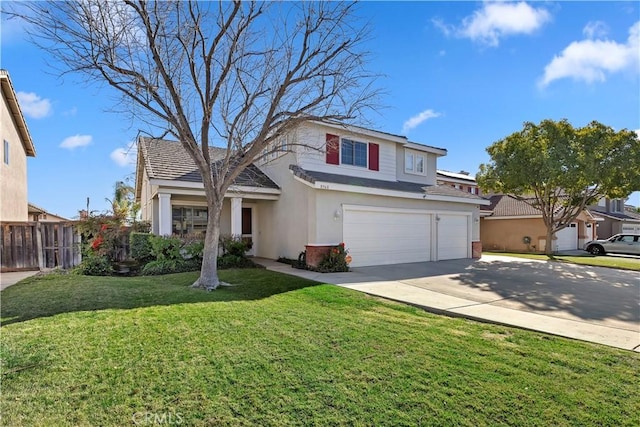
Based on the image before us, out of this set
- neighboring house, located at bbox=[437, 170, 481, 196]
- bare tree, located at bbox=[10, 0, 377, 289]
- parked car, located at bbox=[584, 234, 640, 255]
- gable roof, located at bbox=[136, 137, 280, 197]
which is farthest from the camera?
neighboring house, located at bbox=[437, 170, 481, 196]

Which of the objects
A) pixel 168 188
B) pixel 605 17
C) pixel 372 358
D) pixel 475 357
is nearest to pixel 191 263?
pixel 168 188

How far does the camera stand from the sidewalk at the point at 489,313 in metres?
5.45

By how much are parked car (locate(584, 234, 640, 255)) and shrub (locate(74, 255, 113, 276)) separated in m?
29.3

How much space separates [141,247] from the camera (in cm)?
Result: 1244

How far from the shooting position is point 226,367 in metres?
3.94

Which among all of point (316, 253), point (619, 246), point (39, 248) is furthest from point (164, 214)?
point (619, 246)

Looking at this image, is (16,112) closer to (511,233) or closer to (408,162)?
(408,162)

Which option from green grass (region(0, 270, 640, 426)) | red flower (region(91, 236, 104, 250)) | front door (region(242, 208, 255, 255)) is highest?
front door (region(242, 208, 255, 255))

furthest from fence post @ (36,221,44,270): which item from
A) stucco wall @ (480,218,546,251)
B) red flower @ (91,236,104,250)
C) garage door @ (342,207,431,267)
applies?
stucco wall @ (480,218,546,251)

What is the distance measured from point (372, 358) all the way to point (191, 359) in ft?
7.33

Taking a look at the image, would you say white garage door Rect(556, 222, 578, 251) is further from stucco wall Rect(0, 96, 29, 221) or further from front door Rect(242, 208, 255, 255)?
stucco wall Rect(0, 96, 29, 221)

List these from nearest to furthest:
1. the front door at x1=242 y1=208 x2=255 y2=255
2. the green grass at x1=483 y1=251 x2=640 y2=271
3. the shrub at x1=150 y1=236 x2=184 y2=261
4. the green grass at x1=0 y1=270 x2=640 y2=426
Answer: the green grass at x1=0 y1=270 x2=640 y2=426 → the shrub at x1=150 y1=236 x2=184 y2=261 → the green grass at x1=483 y1=251 x2=640 y2=271 → the front door at x1=242 y1=208 x2=255 y2=255

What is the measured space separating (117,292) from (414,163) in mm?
14951

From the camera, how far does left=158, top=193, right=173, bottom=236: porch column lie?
12.3 meters
